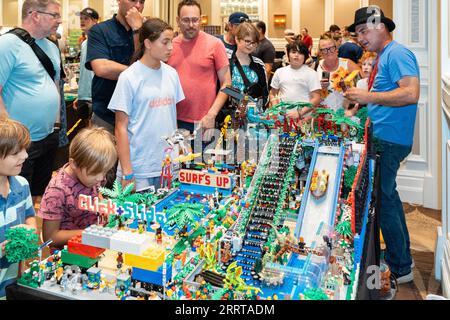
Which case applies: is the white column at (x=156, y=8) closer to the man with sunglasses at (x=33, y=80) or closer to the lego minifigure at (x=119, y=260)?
the man with sunglasses at (x=33, y=80)

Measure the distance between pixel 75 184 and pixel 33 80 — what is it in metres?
1.14

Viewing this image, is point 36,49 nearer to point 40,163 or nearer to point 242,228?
point 40,163

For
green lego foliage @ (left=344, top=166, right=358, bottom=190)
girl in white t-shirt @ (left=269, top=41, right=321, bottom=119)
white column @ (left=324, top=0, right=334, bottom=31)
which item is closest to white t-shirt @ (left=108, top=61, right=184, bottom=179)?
green lego foliage @ (left=344, top=166, right=358, bottom=190)

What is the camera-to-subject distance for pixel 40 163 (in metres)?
3.02

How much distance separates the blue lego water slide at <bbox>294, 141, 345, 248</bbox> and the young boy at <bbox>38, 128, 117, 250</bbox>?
78 centimetres

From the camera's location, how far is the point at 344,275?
148 cm

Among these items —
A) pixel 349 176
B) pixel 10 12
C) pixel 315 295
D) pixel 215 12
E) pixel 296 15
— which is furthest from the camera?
pixel 215 12

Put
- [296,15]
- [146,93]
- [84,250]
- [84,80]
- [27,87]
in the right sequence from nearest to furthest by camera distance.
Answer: [84,250]
[146,93]
[27,87]
[84,80]
[296,15]

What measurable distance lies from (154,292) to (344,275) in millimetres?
587

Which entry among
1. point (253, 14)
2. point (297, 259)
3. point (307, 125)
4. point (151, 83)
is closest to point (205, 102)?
point (151, 83)

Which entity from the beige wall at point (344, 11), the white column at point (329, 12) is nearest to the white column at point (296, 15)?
the white column at point (329, 12)

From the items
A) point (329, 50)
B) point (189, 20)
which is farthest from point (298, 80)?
point (189, 20)

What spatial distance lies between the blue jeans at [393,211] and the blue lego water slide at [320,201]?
2.99 feet

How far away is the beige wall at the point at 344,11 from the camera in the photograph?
11.9 m
